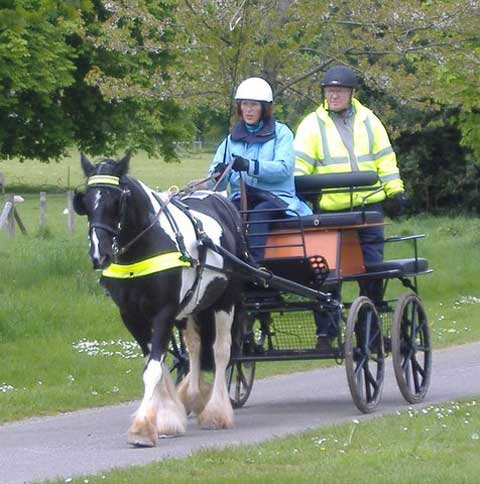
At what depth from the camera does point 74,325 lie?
47.6 feet

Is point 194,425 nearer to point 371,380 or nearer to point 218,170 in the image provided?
point 371,380

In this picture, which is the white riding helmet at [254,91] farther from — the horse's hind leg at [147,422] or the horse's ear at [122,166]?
the horse's hind leg at [147,422]

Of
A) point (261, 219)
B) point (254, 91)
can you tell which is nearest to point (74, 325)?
point (261, 219)

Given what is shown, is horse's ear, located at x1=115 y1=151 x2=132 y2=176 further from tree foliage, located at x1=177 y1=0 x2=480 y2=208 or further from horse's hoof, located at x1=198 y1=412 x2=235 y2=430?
tree foliage, located at x1=177 y1=0 x2=480 y2=208

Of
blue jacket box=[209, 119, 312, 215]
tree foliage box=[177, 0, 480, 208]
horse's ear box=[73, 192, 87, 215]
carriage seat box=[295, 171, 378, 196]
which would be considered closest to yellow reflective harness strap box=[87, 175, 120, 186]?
horse's ear box=[73, 192, 87, 215]

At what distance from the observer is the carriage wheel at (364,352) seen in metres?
10.1

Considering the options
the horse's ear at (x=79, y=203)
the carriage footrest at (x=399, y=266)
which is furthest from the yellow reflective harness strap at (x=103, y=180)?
the carriage footrest at (x=399, y=266)

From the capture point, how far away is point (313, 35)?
56.8 feet

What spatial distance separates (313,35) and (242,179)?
23.5ft

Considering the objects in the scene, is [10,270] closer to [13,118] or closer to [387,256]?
[387,256]

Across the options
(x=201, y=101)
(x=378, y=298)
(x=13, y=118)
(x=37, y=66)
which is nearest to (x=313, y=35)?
(x=201, y=101)

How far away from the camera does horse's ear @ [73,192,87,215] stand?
878 centimetres

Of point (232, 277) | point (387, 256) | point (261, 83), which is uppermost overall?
point (261, 83)

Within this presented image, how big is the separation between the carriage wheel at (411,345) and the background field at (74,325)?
7.45ft
